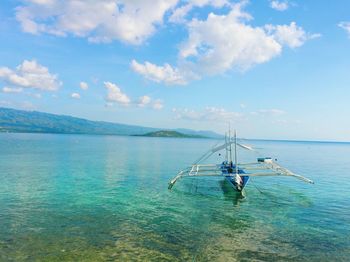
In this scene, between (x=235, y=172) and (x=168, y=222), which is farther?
(x=235, y=172)

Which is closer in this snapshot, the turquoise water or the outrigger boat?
the turquoise water

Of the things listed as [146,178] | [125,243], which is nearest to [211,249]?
[125,243]

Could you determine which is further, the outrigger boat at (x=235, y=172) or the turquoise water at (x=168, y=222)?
the outrigger boat at (x=235, y=172)

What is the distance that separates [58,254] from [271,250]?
42.9ft

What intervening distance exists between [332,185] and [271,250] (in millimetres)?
31740

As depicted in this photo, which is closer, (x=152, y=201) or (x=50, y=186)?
(x=152, y=201)

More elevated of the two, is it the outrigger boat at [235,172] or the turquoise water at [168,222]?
the outrigger boat at [235,172]

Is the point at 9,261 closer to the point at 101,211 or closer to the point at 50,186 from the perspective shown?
the point at 101,211

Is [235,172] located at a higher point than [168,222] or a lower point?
higher

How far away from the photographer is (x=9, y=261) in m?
16.3

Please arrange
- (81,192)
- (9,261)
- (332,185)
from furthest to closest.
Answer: (332,185), (81,192), (9,261)

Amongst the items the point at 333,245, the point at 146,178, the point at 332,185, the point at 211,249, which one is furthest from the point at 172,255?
the point at 332,185

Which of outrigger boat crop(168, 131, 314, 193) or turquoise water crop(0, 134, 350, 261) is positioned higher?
outrigger boat crop(168, 131, 314, 193)

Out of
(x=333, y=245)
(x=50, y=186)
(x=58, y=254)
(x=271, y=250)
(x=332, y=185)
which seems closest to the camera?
(x=58, y=254)
